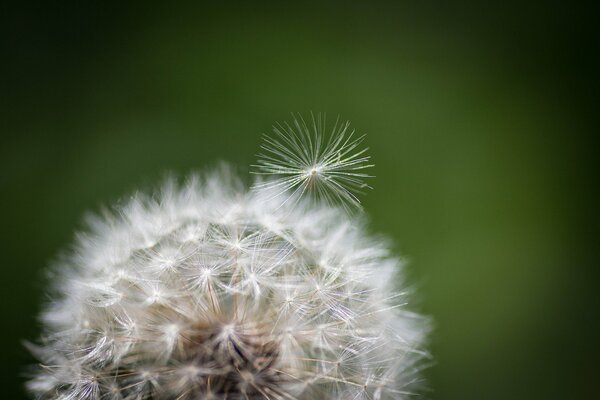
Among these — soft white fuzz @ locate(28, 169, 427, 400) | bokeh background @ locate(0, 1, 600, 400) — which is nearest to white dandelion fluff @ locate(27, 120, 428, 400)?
soft white fuzz @ locate(28, 169, 427, 400)

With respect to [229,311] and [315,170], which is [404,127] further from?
[229,311]

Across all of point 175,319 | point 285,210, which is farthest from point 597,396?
point 175,319

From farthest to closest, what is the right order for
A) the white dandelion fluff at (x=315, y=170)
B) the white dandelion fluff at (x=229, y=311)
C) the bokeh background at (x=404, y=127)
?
the bokeh background at (x=404, y=127), the white dandelion fluff at (x=315, y=170), the white dandelion fluff at (x=229, y=311)

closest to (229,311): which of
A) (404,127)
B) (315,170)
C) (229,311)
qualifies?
(229,311)

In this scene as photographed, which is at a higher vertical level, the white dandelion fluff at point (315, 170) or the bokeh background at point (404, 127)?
the bokeh background at point (404, 127)

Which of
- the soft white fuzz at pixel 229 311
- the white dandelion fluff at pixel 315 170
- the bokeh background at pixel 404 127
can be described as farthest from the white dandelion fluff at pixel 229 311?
the bokeh background at pixel 404 127

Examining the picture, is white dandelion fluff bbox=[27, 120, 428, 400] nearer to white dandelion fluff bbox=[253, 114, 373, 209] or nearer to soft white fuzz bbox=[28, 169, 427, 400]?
soft white fuzz bbox=[28, 169, 427, 400]

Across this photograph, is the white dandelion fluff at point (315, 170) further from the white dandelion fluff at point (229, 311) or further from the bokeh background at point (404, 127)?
the bokeh background at point (404, 127)

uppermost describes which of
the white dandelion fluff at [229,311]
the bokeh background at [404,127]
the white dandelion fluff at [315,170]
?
the bokeh background at [404,127]

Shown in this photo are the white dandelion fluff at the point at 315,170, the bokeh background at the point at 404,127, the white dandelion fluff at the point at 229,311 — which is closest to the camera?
the white dandelion fluff at the point at 229,311
